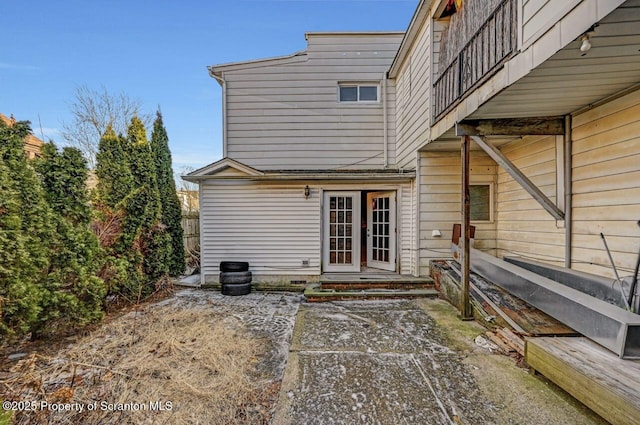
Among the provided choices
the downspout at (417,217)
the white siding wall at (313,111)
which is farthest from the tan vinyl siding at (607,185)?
the white siding wall at (313,111)

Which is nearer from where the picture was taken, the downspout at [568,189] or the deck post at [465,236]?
the downspout at [568,189]

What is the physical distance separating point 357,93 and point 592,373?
276 inches

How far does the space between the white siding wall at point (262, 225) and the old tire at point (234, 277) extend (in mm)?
537

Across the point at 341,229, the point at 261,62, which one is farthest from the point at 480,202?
the point at 261,62

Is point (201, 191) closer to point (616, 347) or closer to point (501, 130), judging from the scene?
point (501, 130)

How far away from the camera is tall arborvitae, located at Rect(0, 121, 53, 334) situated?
3.01m

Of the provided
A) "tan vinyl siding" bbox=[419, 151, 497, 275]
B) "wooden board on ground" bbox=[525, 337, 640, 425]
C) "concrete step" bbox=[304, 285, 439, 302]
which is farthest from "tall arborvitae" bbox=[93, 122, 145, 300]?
"wooden board on ground" bbox=[525, 337, 640, 425]

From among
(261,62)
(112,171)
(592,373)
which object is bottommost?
(592,373)

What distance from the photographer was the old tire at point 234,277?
572cm

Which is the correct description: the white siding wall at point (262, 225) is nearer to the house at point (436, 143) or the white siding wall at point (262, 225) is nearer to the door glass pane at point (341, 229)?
the house at point (436, 143)

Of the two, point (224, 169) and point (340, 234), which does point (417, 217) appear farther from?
point (224, 169)

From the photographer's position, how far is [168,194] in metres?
7.57

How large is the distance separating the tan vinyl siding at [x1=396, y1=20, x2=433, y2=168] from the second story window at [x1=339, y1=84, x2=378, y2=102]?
648 millimetres

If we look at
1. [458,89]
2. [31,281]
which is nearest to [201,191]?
[31,281]
